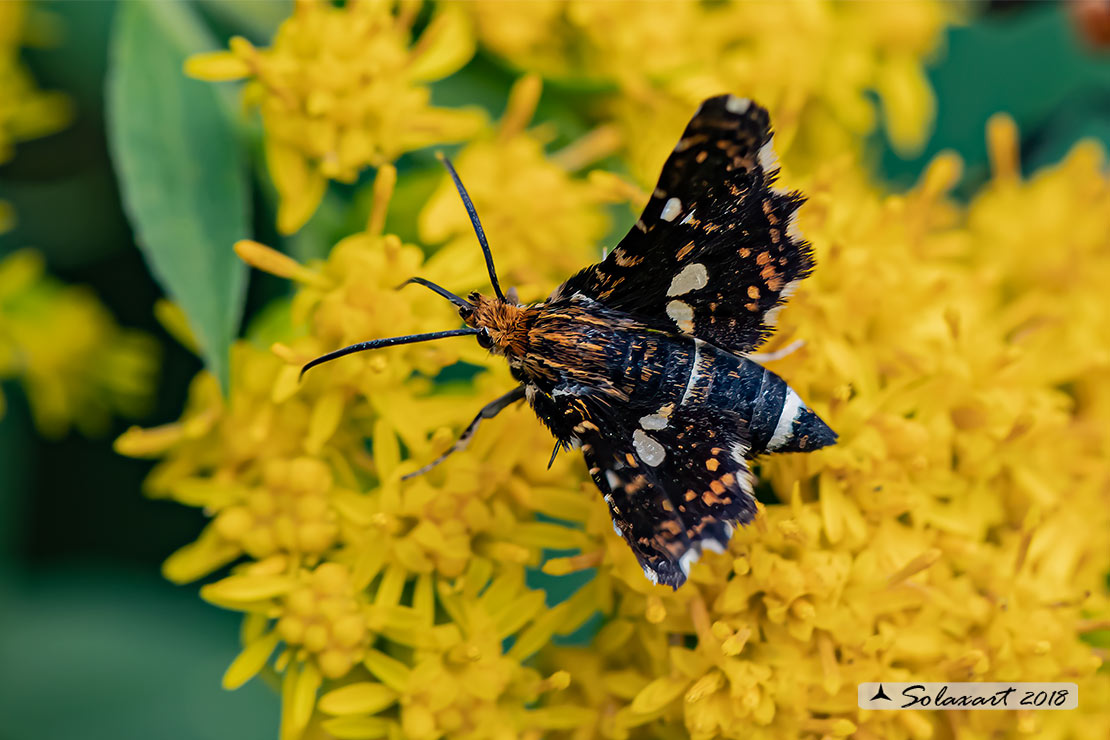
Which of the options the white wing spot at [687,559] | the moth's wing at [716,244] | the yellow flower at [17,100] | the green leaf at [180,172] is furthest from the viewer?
the yellow flower at [17,100]

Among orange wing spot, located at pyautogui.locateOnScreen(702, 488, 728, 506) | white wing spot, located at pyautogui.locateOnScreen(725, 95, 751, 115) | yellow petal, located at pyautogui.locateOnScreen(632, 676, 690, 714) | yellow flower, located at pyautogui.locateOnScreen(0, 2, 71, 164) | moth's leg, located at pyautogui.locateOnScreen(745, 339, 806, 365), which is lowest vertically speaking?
yellow petal, located at pyautogui.locateOnScreen(632, 676, 690, 714)

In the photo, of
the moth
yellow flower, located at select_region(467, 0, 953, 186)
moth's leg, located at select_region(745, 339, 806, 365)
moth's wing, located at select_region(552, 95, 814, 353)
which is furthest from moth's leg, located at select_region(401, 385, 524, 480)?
yellow flower, located at select_region(467, 0, 953, 186)

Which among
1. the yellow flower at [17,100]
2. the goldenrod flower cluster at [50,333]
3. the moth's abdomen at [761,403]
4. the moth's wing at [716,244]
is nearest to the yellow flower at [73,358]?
the goldenrod flower cluster at [50,333]

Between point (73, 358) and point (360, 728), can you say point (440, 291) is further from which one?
point (73, 358)

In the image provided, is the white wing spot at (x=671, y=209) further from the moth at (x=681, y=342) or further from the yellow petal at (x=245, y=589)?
the yellow petal at (x=245, y=589)

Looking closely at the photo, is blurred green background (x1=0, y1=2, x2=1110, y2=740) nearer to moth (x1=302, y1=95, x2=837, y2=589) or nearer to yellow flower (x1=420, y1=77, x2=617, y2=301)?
yellow flower (x1=420, y1=77, x2=617, y2=301)

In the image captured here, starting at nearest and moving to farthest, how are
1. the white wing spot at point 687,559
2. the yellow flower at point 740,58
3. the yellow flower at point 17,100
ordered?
1. the white wing spot at point 687,559
2. the yellow flower at point 740,58
3. the yellow flower at point 17,100

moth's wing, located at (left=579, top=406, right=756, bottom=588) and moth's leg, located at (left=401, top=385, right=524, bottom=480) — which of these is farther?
moth's leg, located at (left=401, top=385, right=524, bottom=480)

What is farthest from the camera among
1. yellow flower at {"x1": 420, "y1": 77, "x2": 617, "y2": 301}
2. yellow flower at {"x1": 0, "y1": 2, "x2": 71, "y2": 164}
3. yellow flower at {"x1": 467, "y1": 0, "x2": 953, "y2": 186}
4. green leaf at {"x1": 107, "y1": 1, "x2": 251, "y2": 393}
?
yellow flower at {"x1": 0, "y1": 2, "x2": 71, "y2": 164}
